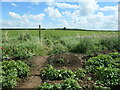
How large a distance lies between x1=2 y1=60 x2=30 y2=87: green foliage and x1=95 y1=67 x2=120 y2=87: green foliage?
1936mm

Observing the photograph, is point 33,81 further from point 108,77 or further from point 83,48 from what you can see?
point 83,48

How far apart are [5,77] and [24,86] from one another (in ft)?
1.57

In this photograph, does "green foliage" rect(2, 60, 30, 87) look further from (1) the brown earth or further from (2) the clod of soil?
(2) the clod of soil

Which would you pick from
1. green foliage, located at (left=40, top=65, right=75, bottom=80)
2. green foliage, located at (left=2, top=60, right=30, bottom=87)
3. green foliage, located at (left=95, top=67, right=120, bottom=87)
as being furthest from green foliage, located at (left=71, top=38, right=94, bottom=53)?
green foliage, located at (left=2, top=60, right=30, bottom=87)

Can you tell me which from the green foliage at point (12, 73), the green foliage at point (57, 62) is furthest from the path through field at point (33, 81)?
the green foliage at point (57, 62)

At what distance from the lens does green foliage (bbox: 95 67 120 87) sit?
3138 mm

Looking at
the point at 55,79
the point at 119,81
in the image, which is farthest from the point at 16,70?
the point at 119,81

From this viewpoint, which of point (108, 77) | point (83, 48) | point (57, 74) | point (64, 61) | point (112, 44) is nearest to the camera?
point (108, 77)

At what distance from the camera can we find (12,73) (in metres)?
3.31

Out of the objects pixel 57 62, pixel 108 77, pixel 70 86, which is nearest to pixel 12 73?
pixel 70 86

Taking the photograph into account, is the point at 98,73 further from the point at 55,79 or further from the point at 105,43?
the point at 105,43

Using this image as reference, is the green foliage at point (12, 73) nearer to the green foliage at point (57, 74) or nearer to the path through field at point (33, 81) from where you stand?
the path through field at point (33, 81)

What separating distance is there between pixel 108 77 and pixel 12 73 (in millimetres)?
2379

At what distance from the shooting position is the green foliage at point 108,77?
3.14 m
